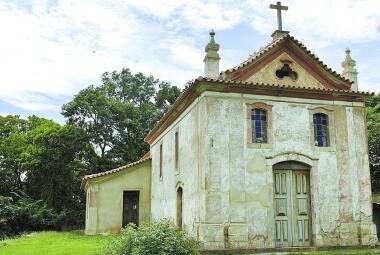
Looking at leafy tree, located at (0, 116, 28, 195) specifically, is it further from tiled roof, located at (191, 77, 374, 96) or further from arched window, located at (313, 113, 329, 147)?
arched window, located at (313, 113, 329, 147)

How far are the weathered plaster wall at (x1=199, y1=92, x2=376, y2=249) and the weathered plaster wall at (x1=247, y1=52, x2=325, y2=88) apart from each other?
637 mm

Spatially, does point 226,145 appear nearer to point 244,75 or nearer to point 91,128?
point 244,75

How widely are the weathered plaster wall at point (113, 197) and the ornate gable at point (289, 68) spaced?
471 inches

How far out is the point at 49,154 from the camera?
35219 mm

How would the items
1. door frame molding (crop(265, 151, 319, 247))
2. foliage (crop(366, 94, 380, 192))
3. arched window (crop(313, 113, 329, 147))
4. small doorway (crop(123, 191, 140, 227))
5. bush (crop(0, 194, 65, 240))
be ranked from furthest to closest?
bush (crop(0, 194, 65, 240))
foliage (crop(366, 94, 380, 192))
small doorway (crop(123, 191, 140, 227))
arched window (crop(313, 113, 329, 147))
door frame molding (crop(265, 151, 319, 247))

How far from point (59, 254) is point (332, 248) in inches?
370

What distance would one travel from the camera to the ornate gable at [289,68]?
50.1 ft

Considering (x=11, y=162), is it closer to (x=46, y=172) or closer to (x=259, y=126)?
(x=46, y=172)

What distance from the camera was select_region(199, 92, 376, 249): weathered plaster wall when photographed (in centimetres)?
1393

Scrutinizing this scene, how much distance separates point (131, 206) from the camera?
2580 cm

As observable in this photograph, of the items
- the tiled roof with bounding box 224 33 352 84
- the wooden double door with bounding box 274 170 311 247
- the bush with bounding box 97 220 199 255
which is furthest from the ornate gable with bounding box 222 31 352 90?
the bush with bounding box 97 220 199 255

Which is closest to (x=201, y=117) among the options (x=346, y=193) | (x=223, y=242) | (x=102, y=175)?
(x=223, y=242)

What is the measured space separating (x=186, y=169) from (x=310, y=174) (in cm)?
458

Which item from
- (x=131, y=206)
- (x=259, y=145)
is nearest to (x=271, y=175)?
(x=259, y=145)
